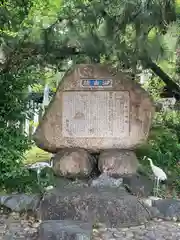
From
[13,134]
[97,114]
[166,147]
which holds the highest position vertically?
[97,114]

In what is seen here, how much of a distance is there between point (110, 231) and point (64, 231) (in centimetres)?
68

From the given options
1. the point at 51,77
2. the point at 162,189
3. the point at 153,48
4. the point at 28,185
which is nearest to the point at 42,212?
the point at 28,185

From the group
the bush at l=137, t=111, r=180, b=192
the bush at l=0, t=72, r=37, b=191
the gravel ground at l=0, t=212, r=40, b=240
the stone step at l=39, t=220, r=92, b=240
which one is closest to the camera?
the stone step at l=39, t=220, r=92, b=240

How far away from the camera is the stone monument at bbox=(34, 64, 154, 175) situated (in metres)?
5.41

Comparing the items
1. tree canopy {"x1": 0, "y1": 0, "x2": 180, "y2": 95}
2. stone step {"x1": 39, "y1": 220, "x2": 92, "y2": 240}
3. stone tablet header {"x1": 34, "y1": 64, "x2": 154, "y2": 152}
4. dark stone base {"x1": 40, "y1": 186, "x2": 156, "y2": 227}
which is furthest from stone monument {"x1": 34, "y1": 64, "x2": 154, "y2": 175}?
stone step {"x1": 39, "y1": 220, "x2": 92, "y2": 240}

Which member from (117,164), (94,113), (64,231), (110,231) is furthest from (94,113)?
(64,231)

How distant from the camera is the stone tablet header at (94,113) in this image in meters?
5.42

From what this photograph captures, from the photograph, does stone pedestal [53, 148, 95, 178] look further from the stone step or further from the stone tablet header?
the stone step

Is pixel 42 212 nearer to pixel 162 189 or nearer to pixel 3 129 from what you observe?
pixel 3 129

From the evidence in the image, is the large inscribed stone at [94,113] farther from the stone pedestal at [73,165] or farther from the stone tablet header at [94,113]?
the stone pedestal at [73,165]

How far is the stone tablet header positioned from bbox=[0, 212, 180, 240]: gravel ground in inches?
57.7

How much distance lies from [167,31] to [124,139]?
1.99 metres

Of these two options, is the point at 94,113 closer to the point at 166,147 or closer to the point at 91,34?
the point at 91,34

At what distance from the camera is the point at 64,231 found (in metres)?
3.37
